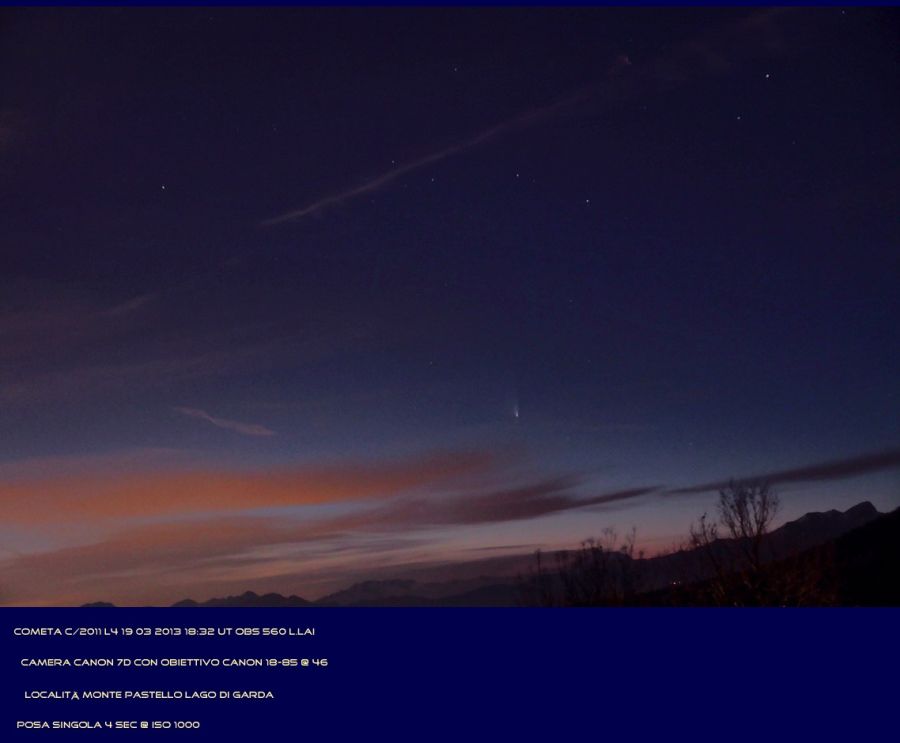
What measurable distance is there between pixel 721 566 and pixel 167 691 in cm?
1133

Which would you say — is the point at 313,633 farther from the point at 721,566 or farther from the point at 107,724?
the point at 721,566

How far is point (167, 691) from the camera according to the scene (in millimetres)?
7324

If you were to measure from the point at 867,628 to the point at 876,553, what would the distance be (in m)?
21.7

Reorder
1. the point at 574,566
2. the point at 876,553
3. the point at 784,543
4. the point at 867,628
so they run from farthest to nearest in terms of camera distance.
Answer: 1. the point at 876,553
2. the point at 574,566
3. the point at 784,543
4. the point at 867,628

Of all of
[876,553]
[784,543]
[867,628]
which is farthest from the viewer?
[876,553]

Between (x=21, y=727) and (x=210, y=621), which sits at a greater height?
(x=210, y=621)

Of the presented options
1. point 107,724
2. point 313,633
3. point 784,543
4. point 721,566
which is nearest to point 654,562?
point 721,566

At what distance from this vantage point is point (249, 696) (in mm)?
7316

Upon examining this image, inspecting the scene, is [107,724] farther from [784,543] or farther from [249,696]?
[784,543]

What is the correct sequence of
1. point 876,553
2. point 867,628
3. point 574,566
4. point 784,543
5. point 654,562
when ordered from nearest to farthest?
point 867,628 < point 784,543 < point 654,562 < point 574,566 < point 876,553

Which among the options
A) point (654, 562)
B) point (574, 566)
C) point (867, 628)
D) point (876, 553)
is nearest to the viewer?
point (867, 628)

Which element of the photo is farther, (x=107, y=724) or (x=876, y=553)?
(x=876, y=553)

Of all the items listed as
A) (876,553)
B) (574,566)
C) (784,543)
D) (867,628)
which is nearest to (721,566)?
(784,543)

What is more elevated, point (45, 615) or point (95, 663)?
point (45, 615)
